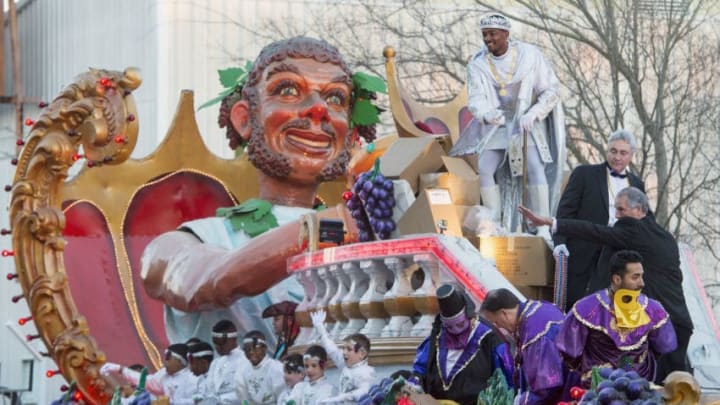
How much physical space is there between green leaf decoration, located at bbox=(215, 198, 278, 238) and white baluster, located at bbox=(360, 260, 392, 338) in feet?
12.4

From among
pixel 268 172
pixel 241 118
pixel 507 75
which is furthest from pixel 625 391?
pixel 241 118

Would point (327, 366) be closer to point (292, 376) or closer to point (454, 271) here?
point (292, 376)

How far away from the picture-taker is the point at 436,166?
1616cm

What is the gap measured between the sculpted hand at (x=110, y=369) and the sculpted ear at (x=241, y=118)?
2.38 meters

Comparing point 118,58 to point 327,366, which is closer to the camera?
point 327,366

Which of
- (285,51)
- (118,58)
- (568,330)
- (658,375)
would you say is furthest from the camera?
(118,58)

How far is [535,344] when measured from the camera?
1178 cm

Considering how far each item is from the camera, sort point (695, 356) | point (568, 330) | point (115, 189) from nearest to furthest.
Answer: point (568, 330), point (695, 356), point (115, 189)

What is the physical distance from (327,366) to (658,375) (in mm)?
3183

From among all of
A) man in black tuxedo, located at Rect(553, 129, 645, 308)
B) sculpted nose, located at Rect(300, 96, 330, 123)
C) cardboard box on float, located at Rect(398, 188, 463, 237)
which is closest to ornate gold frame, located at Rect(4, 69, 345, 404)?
sculpted nose, located at Rect(300, 96, 330, 123)

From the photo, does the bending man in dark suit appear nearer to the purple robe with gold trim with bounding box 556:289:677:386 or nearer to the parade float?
the purple robe with gold trim with bounding box 556:289:677:386

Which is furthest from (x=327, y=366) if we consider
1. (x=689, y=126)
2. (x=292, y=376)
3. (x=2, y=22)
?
(x=2, y=22)

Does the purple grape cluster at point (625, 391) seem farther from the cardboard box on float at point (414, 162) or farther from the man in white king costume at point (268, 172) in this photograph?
the man in white king costume at point (268, 172)

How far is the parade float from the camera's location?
49.3 feet
